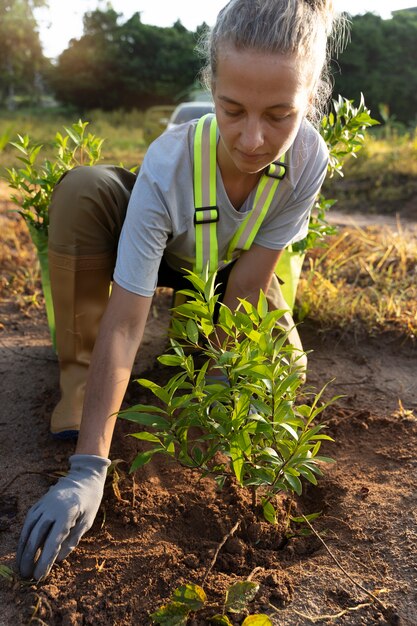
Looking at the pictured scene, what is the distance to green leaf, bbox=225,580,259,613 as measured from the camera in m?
1.47

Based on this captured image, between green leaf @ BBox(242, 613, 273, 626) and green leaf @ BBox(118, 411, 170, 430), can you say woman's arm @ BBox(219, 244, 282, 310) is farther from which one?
green leaf @ BBox(242, 613, 273, 626)

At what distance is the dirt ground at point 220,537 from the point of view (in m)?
1.50

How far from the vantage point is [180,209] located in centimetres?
192

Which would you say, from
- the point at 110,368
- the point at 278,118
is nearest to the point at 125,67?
the point at 278,118

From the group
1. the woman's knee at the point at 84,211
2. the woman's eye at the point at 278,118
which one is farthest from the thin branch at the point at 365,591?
the woman's knee at the point at 84,211

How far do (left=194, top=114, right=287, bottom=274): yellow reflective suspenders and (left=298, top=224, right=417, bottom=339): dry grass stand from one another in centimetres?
97

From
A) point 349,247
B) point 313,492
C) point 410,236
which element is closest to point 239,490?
point 313,492

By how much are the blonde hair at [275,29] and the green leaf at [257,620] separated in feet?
4.43

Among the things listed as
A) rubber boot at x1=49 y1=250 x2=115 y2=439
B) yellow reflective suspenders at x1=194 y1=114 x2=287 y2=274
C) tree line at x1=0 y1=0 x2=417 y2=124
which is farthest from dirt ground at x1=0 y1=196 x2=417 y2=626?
tree line at x1=0 y1=0 x2=417 y2=124

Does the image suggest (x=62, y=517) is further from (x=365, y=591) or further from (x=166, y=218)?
(x=166, y=218)

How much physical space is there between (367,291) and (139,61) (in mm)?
20628

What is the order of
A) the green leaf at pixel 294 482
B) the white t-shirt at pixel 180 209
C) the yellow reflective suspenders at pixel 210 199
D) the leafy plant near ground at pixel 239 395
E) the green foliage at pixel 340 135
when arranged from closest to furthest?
the leafy plant near ground at pixel 239 395 → the green leaf at pixel 294 482 → the white t-shirt at pixel 180 209 → the yellow reflective suspenders at pixel 210 199 → the green foliage at pixel 340 135

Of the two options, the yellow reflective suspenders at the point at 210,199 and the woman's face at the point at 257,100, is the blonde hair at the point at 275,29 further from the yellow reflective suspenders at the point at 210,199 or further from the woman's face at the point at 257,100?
the yellow reflective suspenders at the point at 210,199

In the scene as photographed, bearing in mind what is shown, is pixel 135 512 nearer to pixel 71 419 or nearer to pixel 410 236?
pixel 71 419
